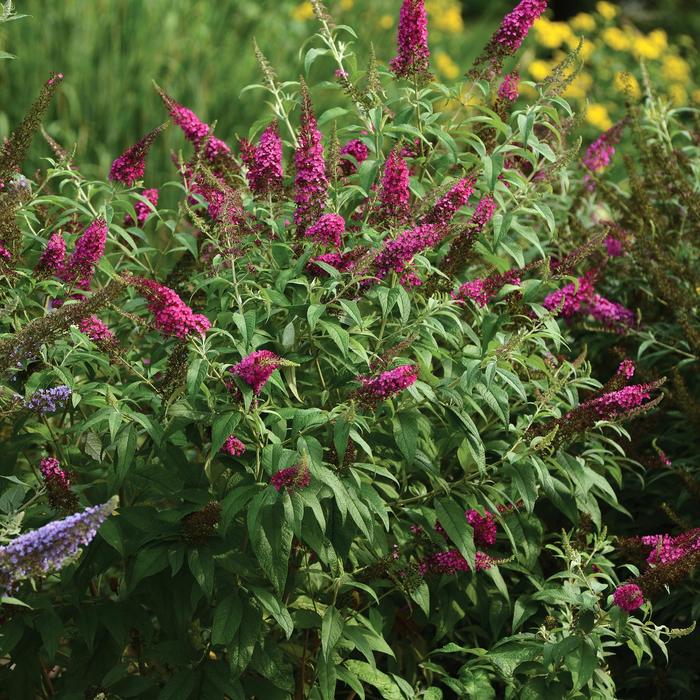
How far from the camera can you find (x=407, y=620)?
12.2 ft

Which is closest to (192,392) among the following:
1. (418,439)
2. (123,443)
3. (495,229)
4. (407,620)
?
(123,443)

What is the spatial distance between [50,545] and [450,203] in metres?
1.53

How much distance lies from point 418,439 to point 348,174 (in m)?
Answer: 1.01

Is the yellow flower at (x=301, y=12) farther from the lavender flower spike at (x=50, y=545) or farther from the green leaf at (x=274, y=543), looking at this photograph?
the lavender flower spike at (x=50, y=545)

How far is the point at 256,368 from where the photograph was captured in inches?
105

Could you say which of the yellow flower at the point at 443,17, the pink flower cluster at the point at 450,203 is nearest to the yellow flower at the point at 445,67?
the yellow flower at the point at 443,17

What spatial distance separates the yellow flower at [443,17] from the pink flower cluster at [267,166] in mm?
10316

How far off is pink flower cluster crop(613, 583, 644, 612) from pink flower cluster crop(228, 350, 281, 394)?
114 cm

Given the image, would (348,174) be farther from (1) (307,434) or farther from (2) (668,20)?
(2) (668,20)

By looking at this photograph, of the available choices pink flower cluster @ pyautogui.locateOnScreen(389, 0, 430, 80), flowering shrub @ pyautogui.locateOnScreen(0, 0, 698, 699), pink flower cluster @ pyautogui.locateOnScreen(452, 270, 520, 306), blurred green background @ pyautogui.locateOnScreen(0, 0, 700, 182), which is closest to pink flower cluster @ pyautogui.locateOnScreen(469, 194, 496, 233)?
flowering shrub @ pyautogui.locateOnScreen(0, 0, 698, 699)

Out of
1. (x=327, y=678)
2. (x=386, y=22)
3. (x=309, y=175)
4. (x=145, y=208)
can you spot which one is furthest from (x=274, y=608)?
(x=386, y=22)

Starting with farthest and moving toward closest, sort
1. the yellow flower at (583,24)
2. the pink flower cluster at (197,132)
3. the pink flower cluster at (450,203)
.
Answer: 1. the yellow flower at (583,24)
2. the pink flower cluster at (197,132)
3. the pink flower cluster at (450,203)

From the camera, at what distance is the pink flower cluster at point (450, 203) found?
310cm

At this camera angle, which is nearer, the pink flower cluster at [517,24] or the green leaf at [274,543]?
the green leaf at [274,543]
